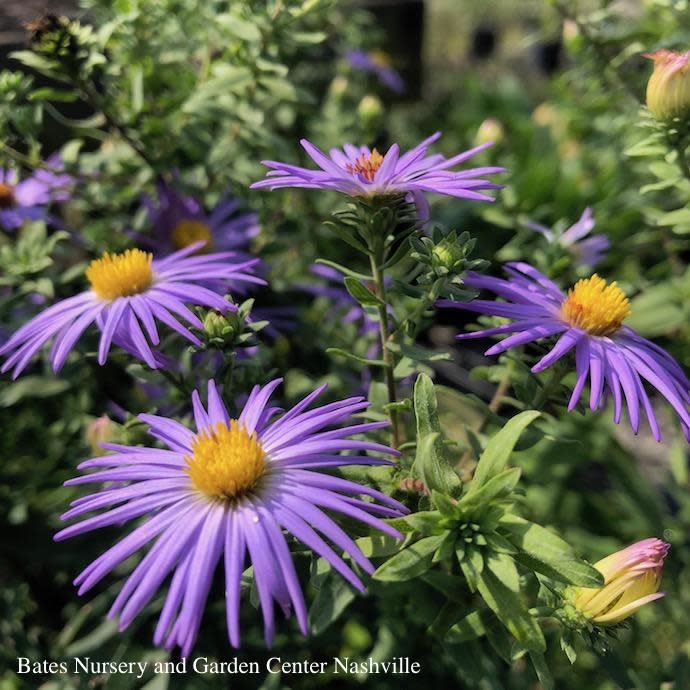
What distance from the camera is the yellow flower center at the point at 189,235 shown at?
3.59ft

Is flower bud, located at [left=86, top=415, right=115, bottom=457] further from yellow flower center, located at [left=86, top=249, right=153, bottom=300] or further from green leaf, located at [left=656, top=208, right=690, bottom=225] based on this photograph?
green leaf, located at [left=656, top=208, right=690, bottom=225]

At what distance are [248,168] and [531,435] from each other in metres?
0.66

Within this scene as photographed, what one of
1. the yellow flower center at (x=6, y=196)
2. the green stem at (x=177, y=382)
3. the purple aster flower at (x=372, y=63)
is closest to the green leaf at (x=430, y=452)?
the green stem at (x=177, y=382)

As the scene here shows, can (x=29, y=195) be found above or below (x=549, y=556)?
above

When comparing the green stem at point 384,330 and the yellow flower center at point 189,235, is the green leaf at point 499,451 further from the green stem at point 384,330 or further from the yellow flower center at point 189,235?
the yellow flower center at point 189,235

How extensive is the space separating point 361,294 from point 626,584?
1.22 ft

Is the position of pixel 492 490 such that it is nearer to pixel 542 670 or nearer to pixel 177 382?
pixel 542 670

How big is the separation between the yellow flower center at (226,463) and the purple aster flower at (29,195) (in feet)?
2.10

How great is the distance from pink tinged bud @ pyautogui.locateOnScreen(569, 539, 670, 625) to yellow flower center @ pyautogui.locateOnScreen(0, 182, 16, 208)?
1010 mm

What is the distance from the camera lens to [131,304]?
0.79 meters

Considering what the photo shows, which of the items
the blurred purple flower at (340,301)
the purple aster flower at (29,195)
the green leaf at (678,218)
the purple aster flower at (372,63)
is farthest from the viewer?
the purple aster flower at (372,63)

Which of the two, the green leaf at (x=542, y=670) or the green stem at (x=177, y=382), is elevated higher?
the green stem at (x=177, y=382)

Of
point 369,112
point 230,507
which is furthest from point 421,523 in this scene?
point 369,112

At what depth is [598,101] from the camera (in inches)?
56.6
